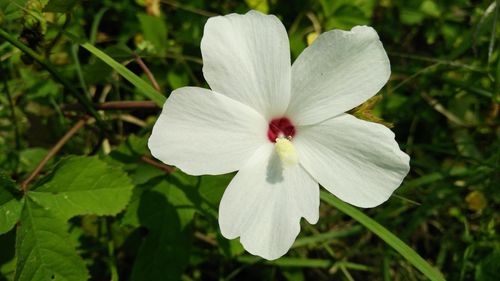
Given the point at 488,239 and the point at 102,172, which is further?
the point at 488,239

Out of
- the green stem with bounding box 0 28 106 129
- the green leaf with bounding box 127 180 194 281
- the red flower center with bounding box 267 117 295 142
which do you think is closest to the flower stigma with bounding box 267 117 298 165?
the red flower center with bounding box 267 117 295 142

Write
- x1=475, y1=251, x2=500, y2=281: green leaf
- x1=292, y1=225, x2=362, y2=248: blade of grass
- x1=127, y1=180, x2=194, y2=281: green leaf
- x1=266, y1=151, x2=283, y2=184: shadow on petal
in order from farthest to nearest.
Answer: x1=292, y1=225, x2=362, y2=248: blade of grass, x1=475, y1=251, x2=500, y2=281: green leaf, x1=127, y1=180, x2=194, y2=281: green leaf, x1=266, y1=151, x2=283, y2=184: shadow on petal

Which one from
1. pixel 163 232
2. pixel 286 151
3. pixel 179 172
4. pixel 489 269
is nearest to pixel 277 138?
pixel 286 151

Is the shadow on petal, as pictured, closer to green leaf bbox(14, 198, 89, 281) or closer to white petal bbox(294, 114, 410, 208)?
white petal bbox(294, 114, 410, 208)

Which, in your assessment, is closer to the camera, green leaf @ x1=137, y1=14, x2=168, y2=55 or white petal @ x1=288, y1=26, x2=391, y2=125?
white petal @ x1=288, y1=26, x2=391, y2=125

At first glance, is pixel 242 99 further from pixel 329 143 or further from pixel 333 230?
pixel 333 230

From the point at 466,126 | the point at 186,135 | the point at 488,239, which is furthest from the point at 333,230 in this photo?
the point at 186,135

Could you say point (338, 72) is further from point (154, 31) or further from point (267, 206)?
point (154, 31)
